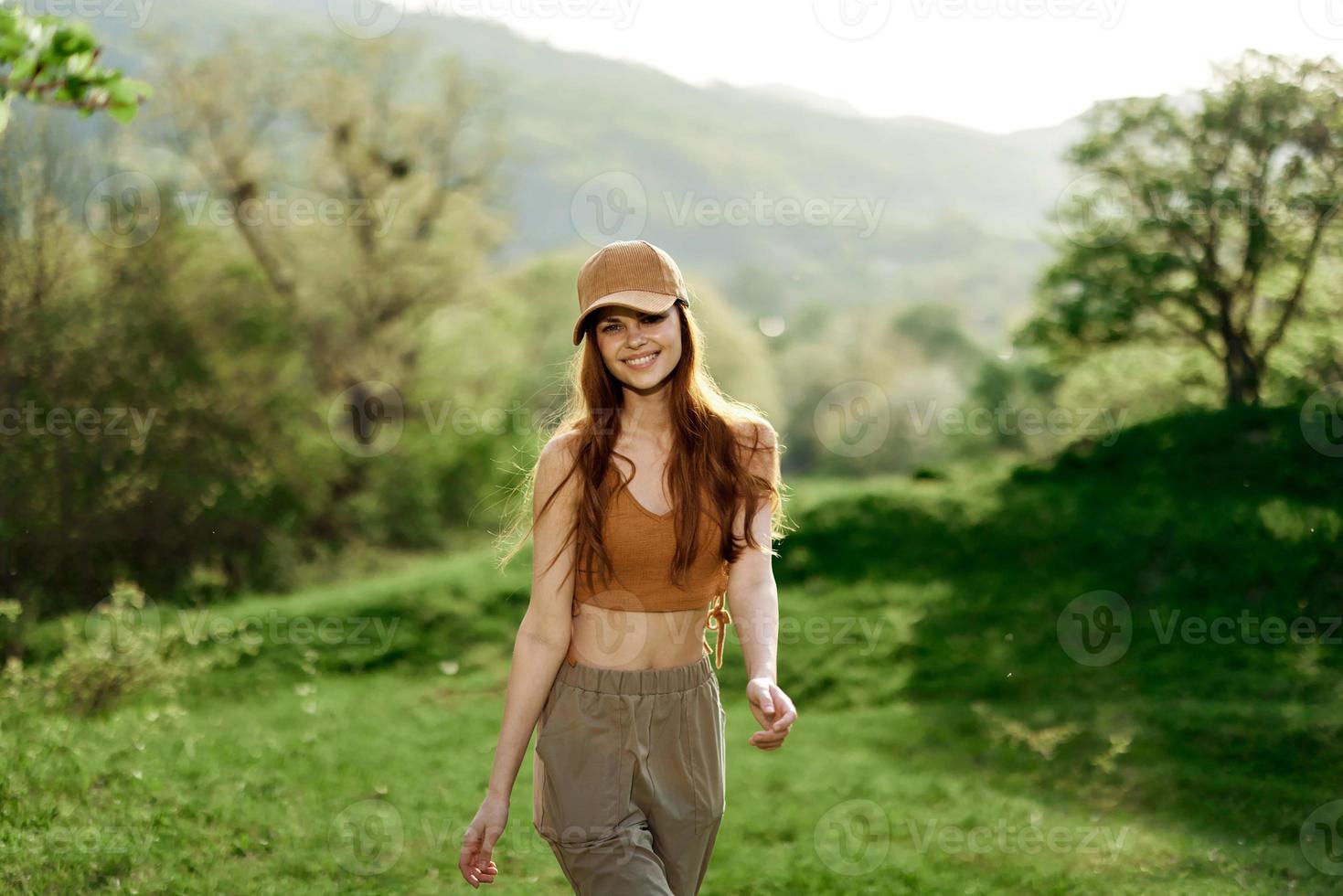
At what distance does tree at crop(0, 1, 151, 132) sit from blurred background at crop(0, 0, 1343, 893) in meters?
0.02

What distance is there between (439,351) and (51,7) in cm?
1017

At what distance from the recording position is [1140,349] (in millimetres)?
14438

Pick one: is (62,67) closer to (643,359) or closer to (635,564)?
(643,359)

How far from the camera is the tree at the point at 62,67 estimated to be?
10.6 feet

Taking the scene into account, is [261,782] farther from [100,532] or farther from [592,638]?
[100,532]

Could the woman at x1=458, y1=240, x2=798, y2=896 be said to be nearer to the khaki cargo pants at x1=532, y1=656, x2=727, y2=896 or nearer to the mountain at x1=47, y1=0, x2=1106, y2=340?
the khaki cargo pants at x1=532, y1=656, x2=727, y2=896

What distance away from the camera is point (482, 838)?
3.00m

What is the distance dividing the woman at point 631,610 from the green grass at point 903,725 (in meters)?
3.67

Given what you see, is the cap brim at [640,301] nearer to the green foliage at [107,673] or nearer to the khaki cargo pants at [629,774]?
the khaki cargo pants at [629,774]

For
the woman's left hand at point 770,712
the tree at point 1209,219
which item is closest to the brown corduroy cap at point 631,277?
the woman's left hand at point 770,712

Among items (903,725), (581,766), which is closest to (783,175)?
(903,725)

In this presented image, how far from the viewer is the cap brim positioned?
301 centimetres

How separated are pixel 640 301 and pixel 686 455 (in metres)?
0.43

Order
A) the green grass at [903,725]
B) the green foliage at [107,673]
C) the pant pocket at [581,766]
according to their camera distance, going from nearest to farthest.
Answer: the pant pocket at [581,766], the green grass at [903,725], the green foliage at [107,673]
